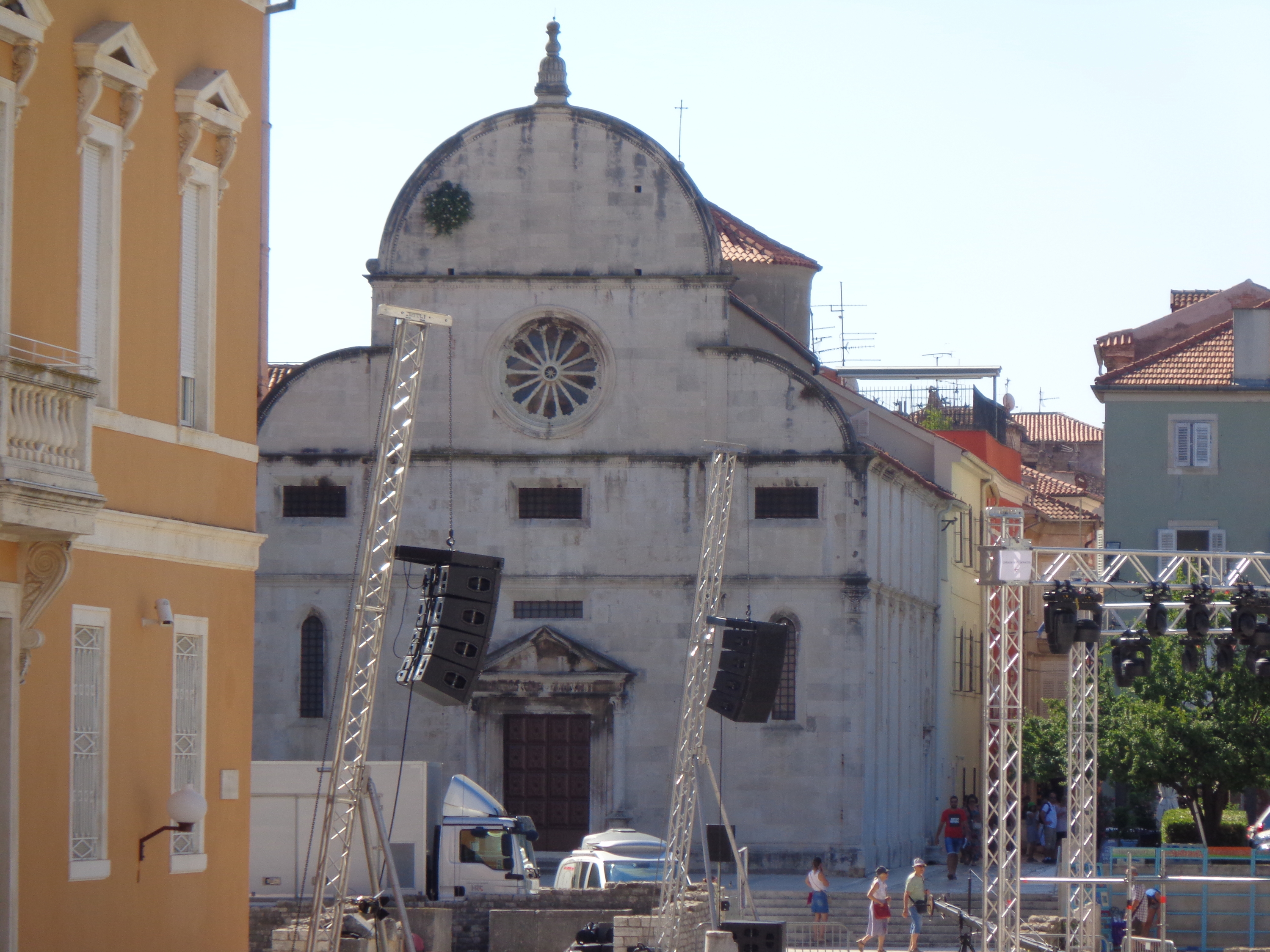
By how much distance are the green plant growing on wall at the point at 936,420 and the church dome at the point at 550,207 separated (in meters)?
25.6

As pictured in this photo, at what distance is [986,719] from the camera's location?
28828 mm

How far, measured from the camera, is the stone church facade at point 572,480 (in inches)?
1727

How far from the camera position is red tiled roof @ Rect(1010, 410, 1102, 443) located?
87688mm

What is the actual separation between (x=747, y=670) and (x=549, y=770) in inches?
664

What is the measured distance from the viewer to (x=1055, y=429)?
89125mm

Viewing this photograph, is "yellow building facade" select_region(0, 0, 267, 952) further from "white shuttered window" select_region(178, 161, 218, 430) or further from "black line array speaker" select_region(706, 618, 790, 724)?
"black line array speaker" select_region(706, 618, 790, 724)

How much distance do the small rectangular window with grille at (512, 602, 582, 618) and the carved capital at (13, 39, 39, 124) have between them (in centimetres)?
2903

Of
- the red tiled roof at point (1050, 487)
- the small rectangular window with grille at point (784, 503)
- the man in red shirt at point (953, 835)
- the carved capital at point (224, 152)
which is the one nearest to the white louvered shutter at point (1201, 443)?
the man in red shirt at point (953, 835)

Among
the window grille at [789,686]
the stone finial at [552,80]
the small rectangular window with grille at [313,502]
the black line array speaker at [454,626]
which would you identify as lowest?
the window grille at [789,686]

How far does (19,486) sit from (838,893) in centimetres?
2504

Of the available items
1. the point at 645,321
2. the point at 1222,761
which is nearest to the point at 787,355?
the point at 645,321

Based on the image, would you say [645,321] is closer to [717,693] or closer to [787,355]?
[787,355]

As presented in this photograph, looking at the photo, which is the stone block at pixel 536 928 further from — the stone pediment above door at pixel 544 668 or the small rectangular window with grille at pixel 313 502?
the small rectangular window with grille at pixel 313 502

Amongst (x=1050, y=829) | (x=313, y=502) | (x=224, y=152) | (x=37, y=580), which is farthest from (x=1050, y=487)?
(x=37, y=580)
